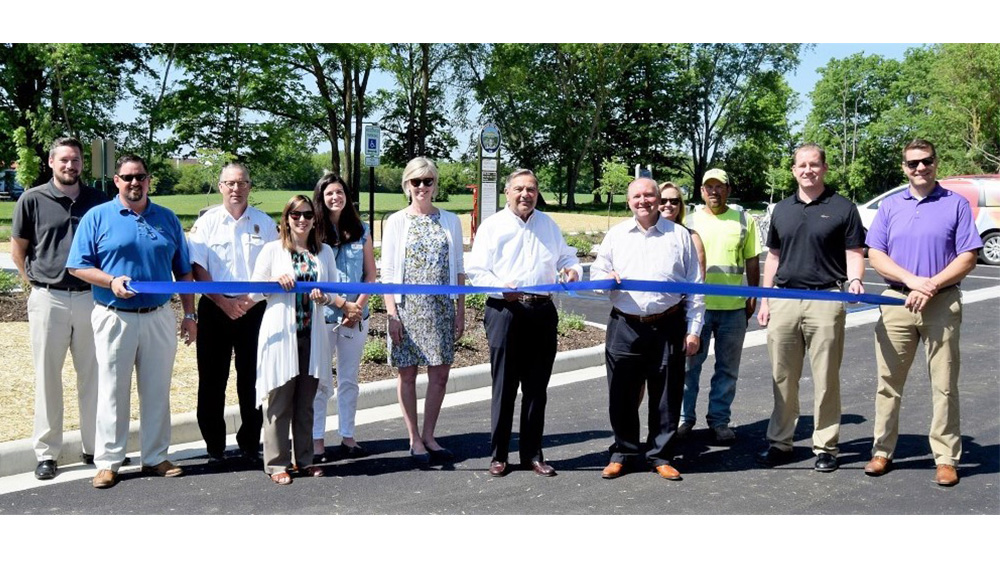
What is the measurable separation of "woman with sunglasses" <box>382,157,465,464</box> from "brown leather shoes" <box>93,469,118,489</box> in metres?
1.95

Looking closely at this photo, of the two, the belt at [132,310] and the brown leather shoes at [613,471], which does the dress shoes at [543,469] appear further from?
the belt at [132,310]

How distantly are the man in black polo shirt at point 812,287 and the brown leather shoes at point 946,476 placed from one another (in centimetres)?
64

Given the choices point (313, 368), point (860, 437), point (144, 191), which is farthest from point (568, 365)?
point (144, 191)

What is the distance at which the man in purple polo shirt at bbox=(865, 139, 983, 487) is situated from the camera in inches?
234

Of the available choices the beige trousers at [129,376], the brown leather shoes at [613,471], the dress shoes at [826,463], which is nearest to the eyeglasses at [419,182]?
the beige trousers at [129,376]

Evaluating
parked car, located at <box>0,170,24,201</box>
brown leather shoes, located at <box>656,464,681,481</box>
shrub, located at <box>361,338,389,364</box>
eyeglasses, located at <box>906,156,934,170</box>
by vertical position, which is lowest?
brown leather shoes, located at <box>656,464,681,481</box>

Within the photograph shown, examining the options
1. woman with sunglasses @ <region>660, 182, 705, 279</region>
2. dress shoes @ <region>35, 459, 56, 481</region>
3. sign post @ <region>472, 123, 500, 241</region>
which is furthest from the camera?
sign post @ <region>472, 123, 500, 241</region>

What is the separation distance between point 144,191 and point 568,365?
17.7ft

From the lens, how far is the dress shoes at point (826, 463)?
20.4ft

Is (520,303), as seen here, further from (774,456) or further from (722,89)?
(722,89)

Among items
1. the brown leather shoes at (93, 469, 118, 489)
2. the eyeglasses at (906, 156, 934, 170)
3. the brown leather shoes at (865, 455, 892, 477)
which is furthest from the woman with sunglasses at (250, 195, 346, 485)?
the eyeglasses at (906, 156, 934, 170)

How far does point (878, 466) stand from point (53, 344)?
219 inches

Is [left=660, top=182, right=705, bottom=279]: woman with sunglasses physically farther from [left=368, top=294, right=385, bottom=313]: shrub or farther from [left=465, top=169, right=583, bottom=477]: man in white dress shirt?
[left=368, top=294, right=385, bottom=313]: shrub

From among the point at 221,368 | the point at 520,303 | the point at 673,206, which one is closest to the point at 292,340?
the point at 221,368
